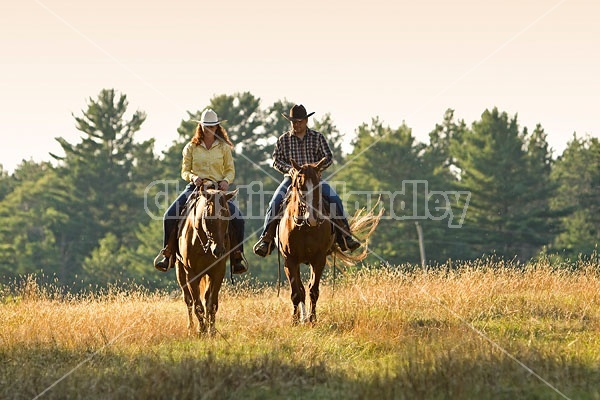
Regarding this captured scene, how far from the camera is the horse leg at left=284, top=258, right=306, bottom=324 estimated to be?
12594 mm

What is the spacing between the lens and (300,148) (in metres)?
13.2

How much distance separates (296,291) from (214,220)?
2392mm

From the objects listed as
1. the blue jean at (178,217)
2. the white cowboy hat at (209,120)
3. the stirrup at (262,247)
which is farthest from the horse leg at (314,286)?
the white cowboy hat at (209,120)

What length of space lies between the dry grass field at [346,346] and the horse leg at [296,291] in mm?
211

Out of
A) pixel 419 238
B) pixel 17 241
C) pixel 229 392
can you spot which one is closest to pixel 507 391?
pixel 229 392

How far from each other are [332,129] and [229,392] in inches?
2890

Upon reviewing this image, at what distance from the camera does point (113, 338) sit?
1108 centimetres

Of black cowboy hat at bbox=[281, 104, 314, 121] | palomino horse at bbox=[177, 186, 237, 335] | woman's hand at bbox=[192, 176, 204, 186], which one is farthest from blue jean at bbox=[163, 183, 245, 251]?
black cowboy hat at bbox=[281, 104, 314, 121]

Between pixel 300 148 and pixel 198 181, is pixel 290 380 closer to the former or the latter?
pixel 198 181

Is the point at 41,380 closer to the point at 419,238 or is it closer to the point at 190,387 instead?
the point at 190,387

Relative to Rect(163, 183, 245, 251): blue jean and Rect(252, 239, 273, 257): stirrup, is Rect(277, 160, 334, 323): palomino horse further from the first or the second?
Rect(163, 183, 245, 251): blue jean

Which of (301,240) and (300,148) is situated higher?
(300,148)

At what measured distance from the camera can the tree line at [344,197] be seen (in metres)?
53.5

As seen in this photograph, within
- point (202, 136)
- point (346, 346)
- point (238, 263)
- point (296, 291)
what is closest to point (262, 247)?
point (238, 263)
